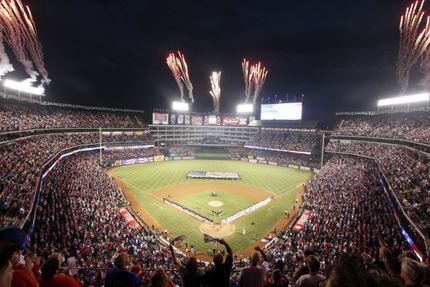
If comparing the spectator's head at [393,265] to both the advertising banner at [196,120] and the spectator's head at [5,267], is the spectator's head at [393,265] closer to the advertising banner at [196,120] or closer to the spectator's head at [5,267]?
the spectator's head at [5,267]

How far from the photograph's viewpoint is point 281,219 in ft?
96.0

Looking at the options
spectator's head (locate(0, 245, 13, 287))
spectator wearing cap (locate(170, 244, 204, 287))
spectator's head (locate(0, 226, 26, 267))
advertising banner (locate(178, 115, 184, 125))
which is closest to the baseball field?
spectator wearing cap (locate(170, 244, 204, 287))

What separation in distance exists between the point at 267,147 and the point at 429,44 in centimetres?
4806

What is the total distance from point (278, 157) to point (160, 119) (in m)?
37.9

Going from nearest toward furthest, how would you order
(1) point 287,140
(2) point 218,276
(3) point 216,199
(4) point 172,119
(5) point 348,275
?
(5) point 348,275 < (2) point 218,276 < (3) point 216,199 < (1) point 287,140 < (4) point 172,119

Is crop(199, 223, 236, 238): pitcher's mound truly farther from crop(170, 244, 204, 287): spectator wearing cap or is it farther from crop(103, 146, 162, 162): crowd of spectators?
crop(103, 146, 162, 162): crowd of spectators

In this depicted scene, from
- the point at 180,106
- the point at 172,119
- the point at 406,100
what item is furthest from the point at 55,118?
the point at 406,100

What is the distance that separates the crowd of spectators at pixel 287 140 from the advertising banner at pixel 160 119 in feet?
91.8

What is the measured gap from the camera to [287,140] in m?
70.6

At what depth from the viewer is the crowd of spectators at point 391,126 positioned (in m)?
35.7

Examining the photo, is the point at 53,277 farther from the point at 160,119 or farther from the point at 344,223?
the point at 160,119

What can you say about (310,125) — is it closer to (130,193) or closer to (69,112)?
(130,193)

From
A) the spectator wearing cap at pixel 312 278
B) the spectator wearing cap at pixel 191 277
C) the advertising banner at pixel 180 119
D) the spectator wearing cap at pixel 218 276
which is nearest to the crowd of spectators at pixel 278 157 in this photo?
the advertising banner at pixel 180 119

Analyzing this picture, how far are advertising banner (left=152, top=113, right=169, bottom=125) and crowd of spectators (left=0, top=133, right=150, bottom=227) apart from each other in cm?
3338
